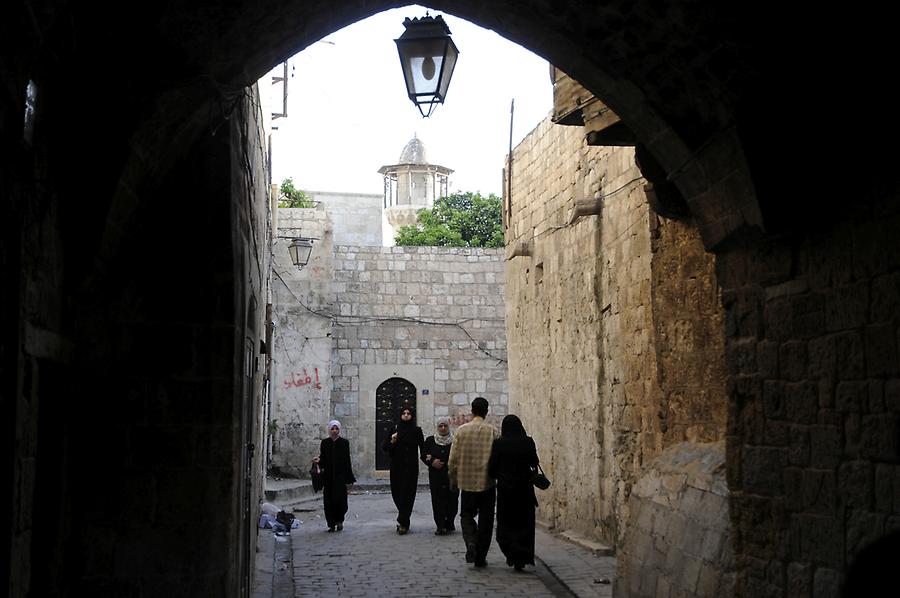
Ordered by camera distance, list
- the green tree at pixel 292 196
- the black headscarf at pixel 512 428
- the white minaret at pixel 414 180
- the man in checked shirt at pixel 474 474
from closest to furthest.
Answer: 1. the black headscarf at pixel 512 428
2. the man in checked shirt at pixel 474 474
3. the green tree at pixel 292 196
4. the white minaret at pixel 414 180

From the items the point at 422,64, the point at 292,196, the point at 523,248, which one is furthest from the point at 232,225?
the point at 292,196

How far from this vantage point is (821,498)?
168 inches

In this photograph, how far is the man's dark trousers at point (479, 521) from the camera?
31.2 feet

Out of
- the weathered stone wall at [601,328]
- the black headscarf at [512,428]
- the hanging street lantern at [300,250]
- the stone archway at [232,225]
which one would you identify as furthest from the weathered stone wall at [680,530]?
the hanging street lantern at [300,250]

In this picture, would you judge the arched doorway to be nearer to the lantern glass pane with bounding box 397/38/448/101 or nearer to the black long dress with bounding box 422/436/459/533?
the black long dress with bounding box 422/436/459/533

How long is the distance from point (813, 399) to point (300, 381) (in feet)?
55.2

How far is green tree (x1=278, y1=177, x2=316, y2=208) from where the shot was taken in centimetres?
3166

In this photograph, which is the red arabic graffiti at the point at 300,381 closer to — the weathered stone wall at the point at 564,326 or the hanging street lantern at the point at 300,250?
the hanging street lantern at the point at 300,250

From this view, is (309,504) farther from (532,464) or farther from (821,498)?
(821,498)

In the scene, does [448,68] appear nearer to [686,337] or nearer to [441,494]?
[686,337]

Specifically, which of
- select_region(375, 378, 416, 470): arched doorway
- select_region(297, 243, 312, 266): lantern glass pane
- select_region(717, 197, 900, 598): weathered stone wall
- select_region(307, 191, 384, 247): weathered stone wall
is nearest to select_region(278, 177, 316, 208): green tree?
select_region(307, 191, 384, 247): weathered stone wall

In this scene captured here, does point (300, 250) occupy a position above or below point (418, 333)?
above

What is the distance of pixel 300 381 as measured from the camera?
20.5 m

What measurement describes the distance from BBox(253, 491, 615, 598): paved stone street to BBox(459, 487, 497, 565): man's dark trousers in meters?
0.16
